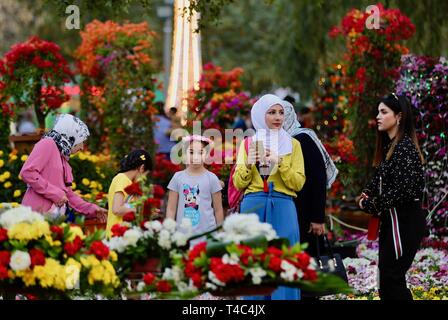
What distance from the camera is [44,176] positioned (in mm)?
9406

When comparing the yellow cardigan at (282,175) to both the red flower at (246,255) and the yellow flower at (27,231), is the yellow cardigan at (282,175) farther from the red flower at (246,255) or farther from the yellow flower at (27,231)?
the yellow flower at (27,231)

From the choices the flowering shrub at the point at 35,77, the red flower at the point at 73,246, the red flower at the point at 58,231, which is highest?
the flowering shrub at the point at 35,77

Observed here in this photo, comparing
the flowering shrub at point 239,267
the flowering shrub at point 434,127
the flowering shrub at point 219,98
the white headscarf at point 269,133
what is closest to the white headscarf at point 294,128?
the white headscarf at point 269,133

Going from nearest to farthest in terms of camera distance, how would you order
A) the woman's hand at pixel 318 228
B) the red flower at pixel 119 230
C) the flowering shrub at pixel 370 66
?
the red flower at pixel 119 230 < the woman's hand at pixel 318 228 < the flowering shrub at pixel 370 66

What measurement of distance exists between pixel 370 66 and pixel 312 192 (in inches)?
277

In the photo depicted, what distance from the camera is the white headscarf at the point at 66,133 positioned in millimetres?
9492

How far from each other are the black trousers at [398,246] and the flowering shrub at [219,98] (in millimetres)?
7251

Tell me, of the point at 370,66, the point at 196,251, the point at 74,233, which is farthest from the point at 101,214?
the point at 370,66

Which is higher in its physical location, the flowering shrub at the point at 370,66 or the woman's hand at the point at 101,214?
the flowering shrub at the point at 370,66

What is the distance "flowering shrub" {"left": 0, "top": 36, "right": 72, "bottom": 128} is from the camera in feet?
49.5

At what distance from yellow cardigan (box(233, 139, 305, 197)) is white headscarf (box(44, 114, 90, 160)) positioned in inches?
60.1

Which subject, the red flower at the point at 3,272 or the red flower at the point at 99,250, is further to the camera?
the red flower at the point at 99,250

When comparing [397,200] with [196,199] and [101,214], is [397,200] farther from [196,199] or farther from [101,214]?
[101,214]
